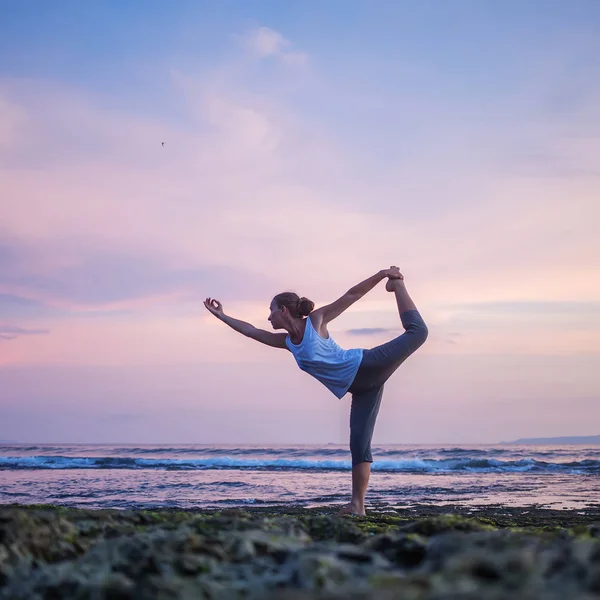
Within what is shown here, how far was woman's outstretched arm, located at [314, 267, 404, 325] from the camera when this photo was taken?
810 cm

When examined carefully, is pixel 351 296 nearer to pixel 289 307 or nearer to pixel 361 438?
pixel 289 307

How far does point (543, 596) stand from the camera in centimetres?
221

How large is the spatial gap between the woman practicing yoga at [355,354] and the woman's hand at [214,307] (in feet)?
3.22

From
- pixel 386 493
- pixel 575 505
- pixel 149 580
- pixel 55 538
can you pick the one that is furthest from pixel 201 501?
pixel 149 580

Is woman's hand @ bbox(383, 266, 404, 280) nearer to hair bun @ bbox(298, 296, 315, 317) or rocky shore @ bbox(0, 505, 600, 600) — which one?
hair bun @ bbox(298, 296, 315, 317)

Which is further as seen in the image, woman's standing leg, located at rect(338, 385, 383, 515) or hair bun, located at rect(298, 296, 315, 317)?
hair bun, located at rect(298, 296, 315, 317)

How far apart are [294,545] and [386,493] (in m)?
13.4

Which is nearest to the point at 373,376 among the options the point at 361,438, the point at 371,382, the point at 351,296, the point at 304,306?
the point at 371,382

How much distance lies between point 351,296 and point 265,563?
5.05 meters

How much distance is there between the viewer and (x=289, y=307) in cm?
809

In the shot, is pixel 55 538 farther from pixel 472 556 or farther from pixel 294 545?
pixel 472 556

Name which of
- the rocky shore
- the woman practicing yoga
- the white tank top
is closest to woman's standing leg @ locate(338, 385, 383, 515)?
the woman practicing yoga

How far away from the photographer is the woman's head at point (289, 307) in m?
8.08

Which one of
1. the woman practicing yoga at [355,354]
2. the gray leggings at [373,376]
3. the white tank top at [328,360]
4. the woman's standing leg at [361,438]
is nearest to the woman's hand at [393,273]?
the woman practicing yoga at [355,354]
